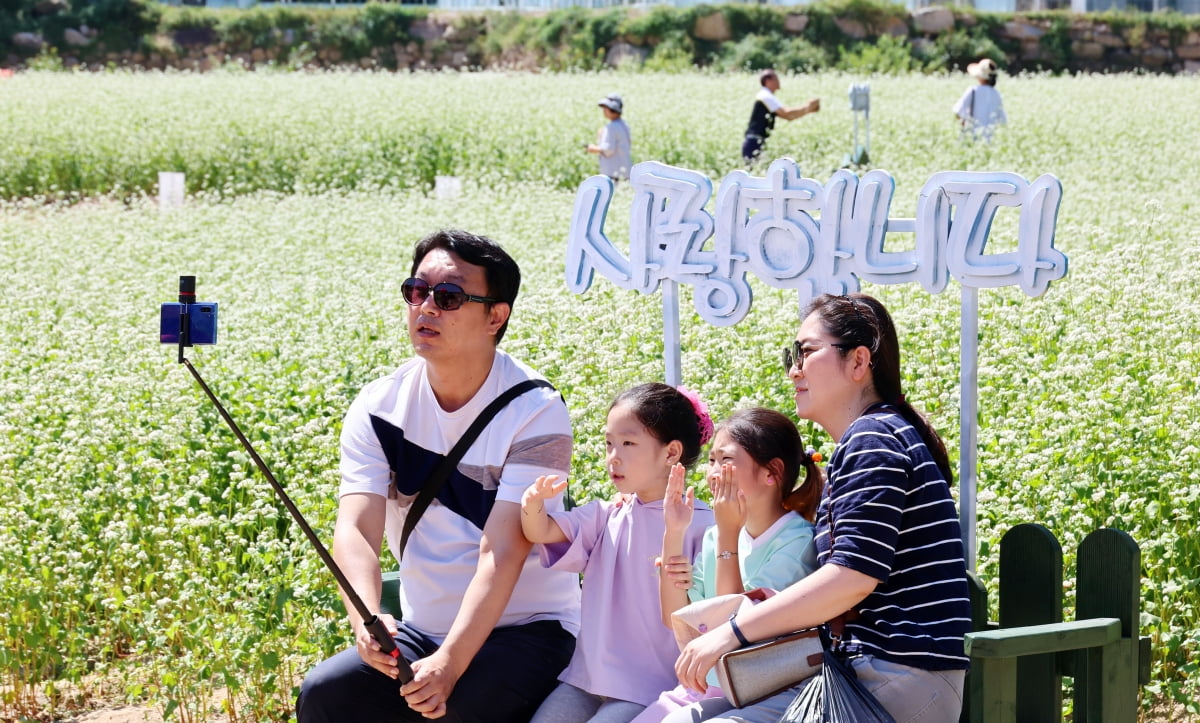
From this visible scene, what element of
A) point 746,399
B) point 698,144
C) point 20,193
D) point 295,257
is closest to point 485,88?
point 698,144

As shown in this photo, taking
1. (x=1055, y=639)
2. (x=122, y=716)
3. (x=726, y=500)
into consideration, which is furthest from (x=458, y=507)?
(x=122, y=716)

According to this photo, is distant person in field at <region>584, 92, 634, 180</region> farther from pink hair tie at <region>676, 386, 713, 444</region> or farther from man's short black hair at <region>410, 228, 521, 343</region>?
pink hair tie at <region>676, 386, 713, 444</region>

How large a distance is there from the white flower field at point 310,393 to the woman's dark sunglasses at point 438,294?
100 centimetres

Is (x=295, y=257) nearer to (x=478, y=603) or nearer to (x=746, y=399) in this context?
(x=746, y=399)

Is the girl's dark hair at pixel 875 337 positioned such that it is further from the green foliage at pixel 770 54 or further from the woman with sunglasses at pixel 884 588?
the green foliage at pixel 770 54

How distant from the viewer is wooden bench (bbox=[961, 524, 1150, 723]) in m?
2.70

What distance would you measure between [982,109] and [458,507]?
13.7m

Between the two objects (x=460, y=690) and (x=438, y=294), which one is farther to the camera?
(x=438, y=294)

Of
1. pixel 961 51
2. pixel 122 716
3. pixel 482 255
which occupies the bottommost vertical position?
pixel 122 716

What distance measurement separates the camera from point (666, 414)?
10.3ft

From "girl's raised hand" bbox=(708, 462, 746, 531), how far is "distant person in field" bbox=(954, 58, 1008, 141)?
1355 cm

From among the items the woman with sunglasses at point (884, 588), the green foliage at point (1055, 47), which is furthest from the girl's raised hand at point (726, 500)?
the green foliage at point (1055, 47)

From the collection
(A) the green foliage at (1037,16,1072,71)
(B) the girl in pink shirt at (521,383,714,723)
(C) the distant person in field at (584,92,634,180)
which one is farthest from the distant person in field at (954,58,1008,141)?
(A) the green foliage at (1037,16,1072,71)

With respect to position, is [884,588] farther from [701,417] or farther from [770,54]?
[770,54]
